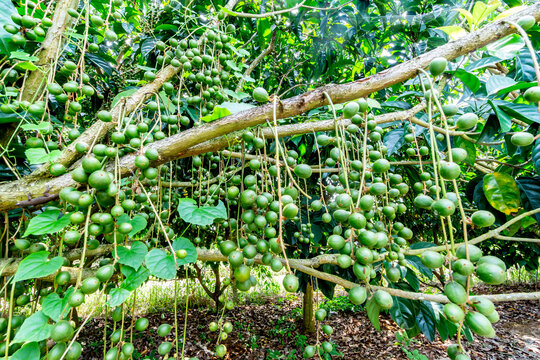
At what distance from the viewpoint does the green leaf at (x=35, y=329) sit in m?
0.72

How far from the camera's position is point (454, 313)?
1.90 feet

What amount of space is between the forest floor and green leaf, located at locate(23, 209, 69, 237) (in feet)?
10.4

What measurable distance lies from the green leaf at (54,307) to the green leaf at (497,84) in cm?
176

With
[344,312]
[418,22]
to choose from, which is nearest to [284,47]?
[418,22]

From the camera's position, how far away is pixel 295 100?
1005mm

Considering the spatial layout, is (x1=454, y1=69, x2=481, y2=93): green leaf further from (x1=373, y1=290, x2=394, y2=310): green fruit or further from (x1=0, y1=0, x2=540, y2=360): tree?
(x1=373, y1=290, x2=394, y2=310): green fruit

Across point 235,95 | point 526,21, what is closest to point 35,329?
point 235,95

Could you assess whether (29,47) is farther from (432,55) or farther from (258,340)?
(258,340)

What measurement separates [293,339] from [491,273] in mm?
4317

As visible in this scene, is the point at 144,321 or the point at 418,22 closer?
the point at 144,321

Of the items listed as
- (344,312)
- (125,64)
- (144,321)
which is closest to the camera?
(144,321)

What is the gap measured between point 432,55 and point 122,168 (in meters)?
1.30

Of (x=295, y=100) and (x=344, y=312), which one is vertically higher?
(x=295, y=100)

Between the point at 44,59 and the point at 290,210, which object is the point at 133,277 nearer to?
the point at 290,210
